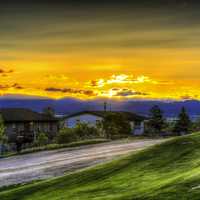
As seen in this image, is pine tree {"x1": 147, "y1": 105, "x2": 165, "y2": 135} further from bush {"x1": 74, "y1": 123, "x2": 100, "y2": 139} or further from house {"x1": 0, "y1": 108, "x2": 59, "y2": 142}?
A: bush {"x1": 74, "y1": 123, "x2": 100, "y2": 139}

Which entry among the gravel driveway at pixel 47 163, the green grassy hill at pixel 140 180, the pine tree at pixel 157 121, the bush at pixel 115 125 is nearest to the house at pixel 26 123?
the bush at pixel 115 125

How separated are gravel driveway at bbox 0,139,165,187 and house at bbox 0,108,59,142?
47.0 meters

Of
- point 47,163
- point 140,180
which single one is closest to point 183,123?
point 47,163

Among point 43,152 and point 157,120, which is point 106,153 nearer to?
point 43,152

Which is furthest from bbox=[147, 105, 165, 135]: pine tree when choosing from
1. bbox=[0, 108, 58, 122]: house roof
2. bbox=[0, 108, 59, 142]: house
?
bbox=[0, 108, 58, 122]: house roof

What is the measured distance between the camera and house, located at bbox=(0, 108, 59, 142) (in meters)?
103

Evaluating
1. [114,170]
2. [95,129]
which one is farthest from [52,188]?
[95,129]

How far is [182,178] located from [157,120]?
101910 millimetres

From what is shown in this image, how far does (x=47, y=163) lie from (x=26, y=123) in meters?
66.8

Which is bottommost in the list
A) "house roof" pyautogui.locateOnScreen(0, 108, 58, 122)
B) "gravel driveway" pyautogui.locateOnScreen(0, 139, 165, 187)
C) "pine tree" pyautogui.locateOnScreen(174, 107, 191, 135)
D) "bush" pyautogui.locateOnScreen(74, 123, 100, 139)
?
"gravel driveway" pyautogui.locateOnScreen(0, 139, 165, 187)

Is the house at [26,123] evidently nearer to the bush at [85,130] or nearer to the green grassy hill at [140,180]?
the bush at [85,130]

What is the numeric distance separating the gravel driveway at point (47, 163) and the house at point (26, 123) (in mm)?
47050

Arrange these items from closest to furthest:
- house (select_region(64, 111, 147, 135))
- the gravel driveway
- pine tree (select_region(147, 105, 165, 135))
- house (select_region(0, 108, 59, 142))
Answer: the gravel driveway
house (select_region(0, 108, 59, 142))
pine tree (select_region(147, 105, 165, 135))
house (select_region(64, 111, 147, 135))

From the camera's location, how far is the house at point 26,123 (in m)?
103
